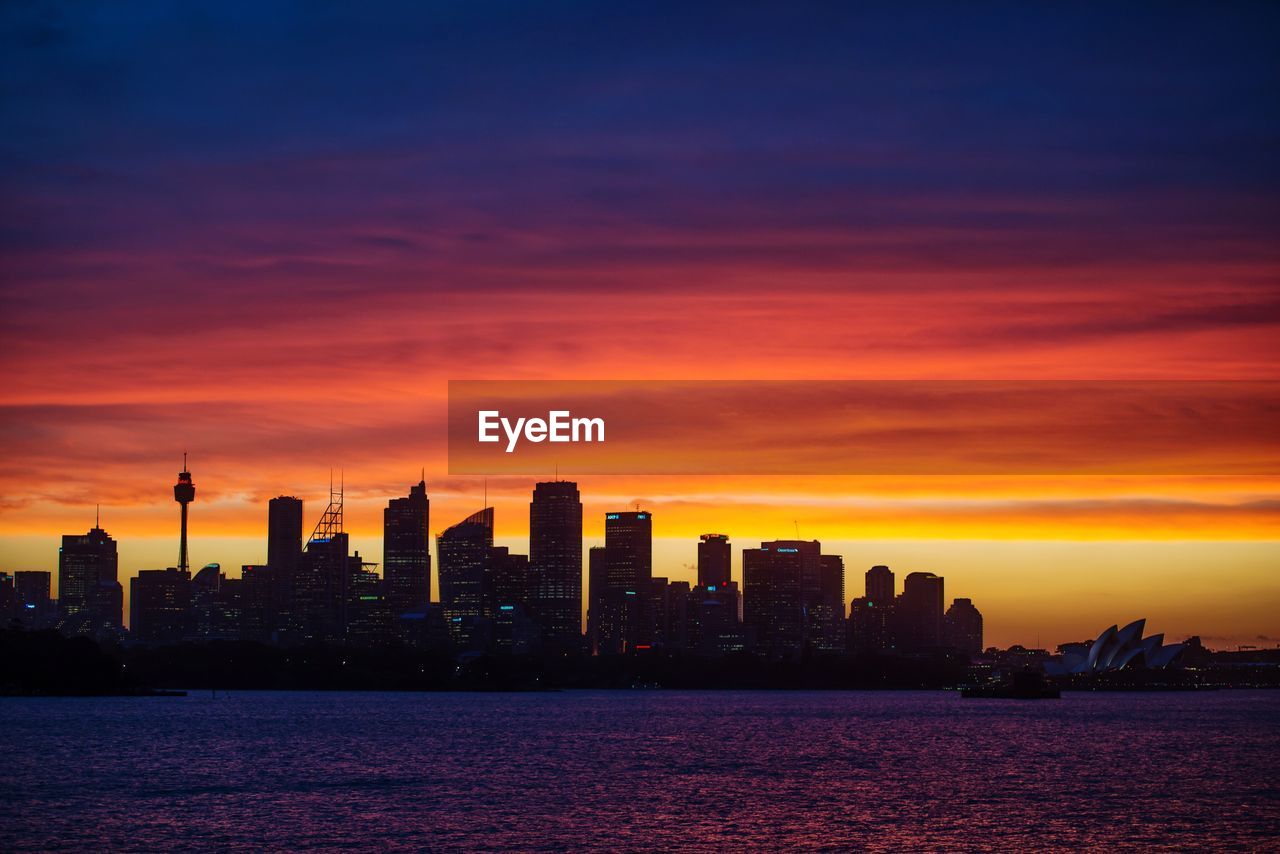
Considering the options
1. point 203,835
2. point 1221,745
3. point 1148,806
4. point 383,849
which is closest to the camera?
point 383,849

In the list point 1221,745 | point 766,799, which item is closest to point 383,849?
point 766,799

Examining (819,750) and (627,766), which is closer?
(627,766)

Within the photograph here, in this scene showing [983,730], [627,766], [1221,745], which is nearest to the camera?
[627,766]

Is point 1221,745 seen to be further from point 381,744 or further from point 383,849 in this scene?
point 383,849

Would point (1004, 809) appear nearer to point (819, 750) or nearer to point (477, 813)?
point (477, 813)

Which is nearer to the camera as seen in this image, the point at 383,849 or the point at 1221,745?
the point at 383,849

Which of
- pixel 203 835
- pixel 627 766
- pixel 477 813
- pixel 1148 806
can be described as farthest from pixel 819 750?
pixel 203 835

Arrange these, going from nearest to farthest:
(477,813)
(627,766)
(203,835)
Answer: (203,835) < (477,813) < (627,766)

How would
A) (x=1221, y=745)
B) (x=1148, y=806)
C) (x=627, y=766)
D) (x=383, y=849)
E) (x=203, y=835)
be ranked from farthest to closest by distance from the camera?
(x=1221, y=745)
(x=627, y=766)
(x=1148, y=806)
(x=203, y=835)
(x=383, y=849)
